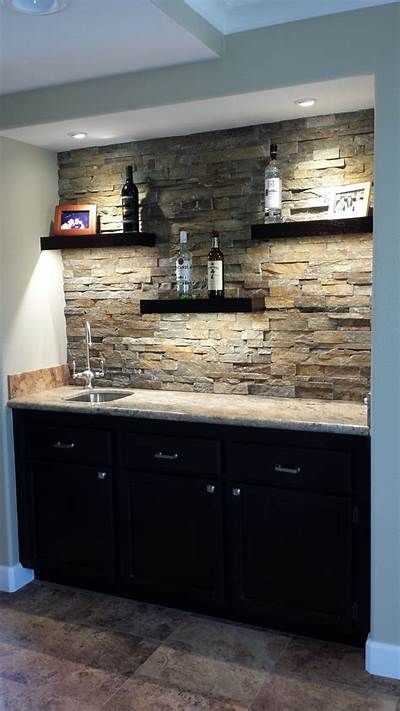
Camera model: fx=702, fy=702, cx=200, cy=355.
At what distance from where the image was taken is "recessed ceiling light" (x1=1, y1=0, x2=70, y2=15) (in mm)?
2201

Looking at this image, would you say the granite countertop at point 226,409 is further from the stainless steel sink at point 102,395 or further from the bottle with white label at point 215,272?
the bottle with white label at point 215,272

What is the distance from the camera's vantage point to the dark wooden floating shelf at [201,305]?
3.25m

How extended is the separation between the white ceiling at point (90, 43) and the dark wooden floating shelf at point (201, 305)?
1053 millimetres

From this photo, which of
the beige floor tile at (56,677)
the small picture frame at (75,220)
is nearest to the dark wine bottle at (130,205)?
the small picture frame at (75,220)

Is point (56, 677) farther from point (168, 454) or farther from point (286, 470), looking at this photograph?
point (286, 470)

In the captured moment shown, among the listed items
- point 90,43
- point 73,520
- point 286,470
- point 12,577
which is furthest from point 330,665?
point 90,43

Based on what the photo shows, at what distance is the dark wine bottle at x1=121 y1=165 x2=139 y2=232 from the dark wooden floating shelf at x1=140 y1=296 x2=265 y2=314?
0.38 meters

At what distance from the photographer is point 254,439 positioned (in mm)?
2904

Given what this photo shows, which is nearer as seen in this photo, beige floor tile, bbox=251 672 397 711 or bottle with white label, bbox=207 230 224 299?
beige floor tile, bbox=251 672 397 711

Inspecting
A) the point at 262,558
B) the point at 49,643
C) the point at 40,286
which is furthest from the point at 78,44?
the point at 49,643

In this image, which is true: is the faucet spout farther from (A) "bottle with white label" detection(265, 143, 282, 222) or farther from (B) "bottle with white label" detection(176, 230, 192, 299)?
(A) "bottle with white label" detection(265, 143, 282, 222)

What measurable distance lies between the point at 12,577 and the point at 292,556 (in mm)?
1452

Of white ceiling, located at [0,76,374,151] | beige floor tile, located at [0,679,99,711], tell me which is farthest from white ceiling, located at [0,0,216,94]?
beige floor tile, located at [0,679,99,711]

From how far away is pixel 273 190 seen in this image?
3176 mm
